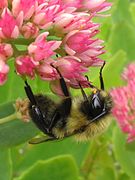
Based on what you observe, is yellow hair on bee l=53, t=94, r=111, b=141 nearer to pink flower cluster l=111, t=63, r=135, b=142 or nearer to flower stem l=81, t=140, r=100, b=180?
pink flower cluster l=111, t=63, r=135, b=142

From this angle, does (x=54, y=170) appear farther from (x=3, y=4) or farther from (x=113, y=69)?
(x=3, y=4)

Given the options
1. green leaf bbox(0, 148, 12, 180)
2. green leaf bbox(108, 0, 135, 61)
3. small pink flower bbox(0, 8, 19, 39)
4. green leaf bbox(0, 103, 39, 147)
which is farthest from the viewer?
green leaf bbox(108, 0, 135, 61)

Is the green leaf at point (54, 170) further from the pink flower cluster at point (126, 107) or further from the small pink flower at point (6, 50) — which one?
the small pink flower at point (6, 50)

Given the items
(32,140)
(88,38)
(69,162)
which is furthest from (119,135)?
(88,38)

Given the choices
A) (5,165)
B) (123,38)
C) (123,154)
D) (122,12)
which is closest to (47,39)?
(5,165)

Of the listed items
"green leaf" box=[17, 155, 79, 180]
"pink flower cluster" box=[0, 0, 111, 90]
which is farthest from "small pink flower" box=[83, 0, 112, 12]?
"green leaf" box=[17, 155, 79, 180]

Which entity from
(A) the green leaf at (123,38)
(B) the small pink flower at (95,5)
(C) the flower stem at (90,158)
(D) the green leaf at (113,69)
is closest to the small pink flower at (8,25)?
(B) the small pink flower at (95,5)
